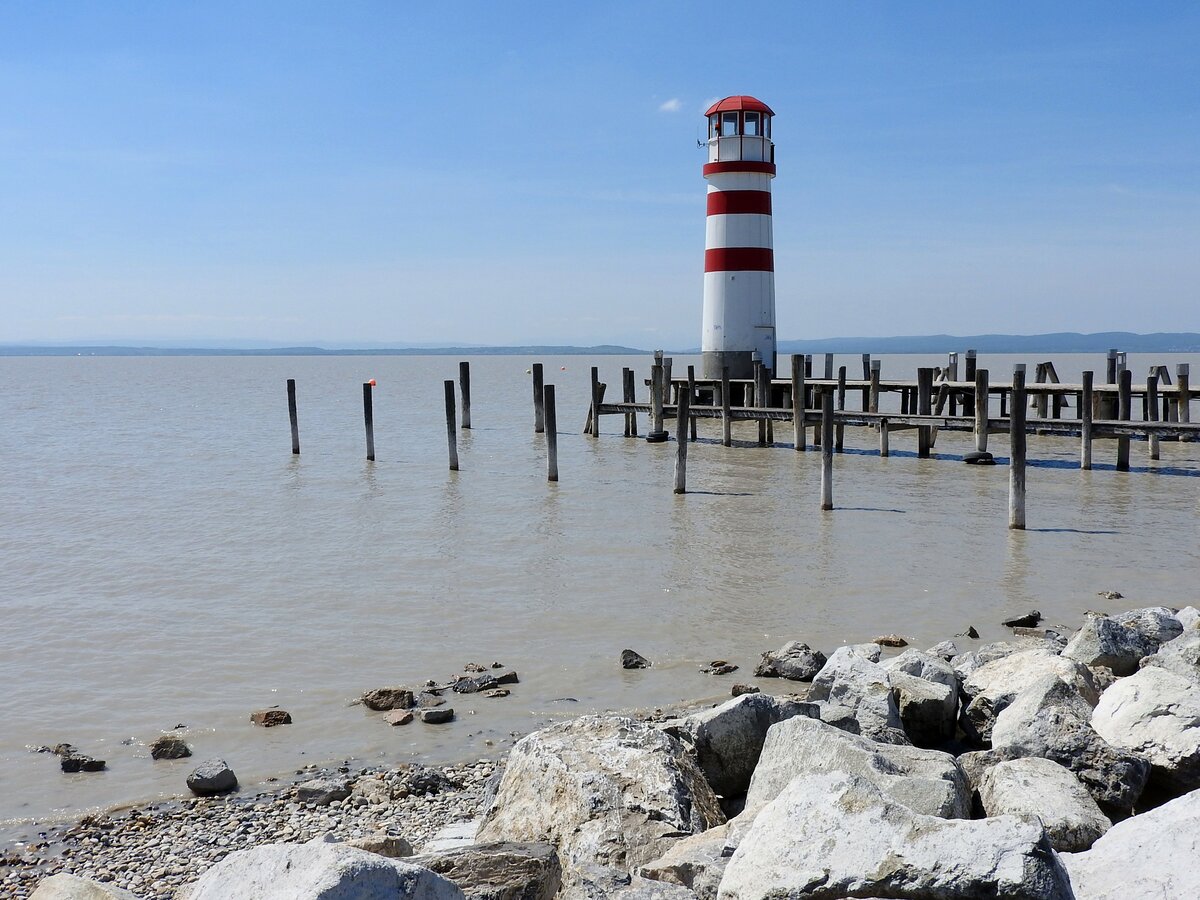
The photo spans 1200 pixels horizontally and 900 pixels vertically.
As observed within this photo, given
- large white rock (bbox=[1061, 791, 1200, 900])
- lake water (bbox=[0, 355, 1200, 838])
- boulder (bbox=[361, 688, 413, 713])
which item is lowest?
lake water (bbox=[0, 355, 1200, 838])

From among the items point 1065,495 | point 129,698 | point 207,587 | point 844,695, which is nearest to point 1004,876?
point 844,695

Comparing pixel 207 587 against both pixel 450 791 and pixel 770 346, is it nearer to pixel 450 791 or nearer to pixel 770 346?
pixel 450 791

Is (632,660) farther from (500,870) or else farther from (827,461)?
(827,461)

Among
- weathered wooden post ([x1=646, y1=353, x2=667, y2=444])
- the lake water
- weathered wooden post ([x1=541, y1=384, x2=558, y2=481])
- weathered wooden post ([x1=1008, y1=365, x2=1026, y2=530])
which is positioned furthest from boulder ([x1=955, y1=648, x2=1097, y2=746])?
weathered wooden post ([x1=646, y1=353, x2=667, y2=444])

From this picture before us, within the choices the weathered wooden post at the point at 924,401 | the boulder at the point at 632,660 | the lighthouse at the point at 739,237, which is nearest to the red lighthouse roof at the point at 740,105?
the lighthouse at the point at 739,237

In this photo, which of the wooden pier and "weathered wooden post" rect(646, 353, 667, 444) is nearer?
the wooden pier

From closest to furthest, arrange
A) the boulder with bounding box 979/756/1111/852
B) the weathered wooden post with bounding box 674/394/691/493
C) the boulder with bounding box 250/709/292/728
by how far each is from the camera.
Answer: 1. the boulder with bounding box 979/756/1111/852
2. the boulder with bounding box 250/709/292/728
3. the weathered wooden post with bounding box 674/394/691/493

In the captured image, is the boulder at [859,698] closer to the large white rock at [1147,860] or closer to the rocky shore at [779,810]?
the rocky shore at [779,810]

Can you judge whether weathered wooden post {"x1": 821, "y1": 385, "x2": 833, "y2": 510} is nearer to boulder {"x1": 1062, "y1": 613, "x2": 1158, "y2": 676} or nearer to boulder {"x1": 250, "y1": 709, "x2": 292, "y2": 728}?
boulder {"x1": 1062, "y1": 613, "x2": 1158, "y2": 676}

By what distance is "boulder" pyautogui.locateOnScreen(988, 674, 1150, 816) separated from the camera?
4.62 meters

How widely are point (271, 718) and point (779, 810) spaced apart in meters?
5.19

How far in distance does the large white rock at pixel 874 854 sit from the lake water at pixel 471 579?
3.98m

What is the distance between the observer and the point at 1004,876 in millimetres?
3018

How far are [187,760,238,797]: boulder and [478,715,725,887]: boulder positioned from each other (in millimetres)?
2249
